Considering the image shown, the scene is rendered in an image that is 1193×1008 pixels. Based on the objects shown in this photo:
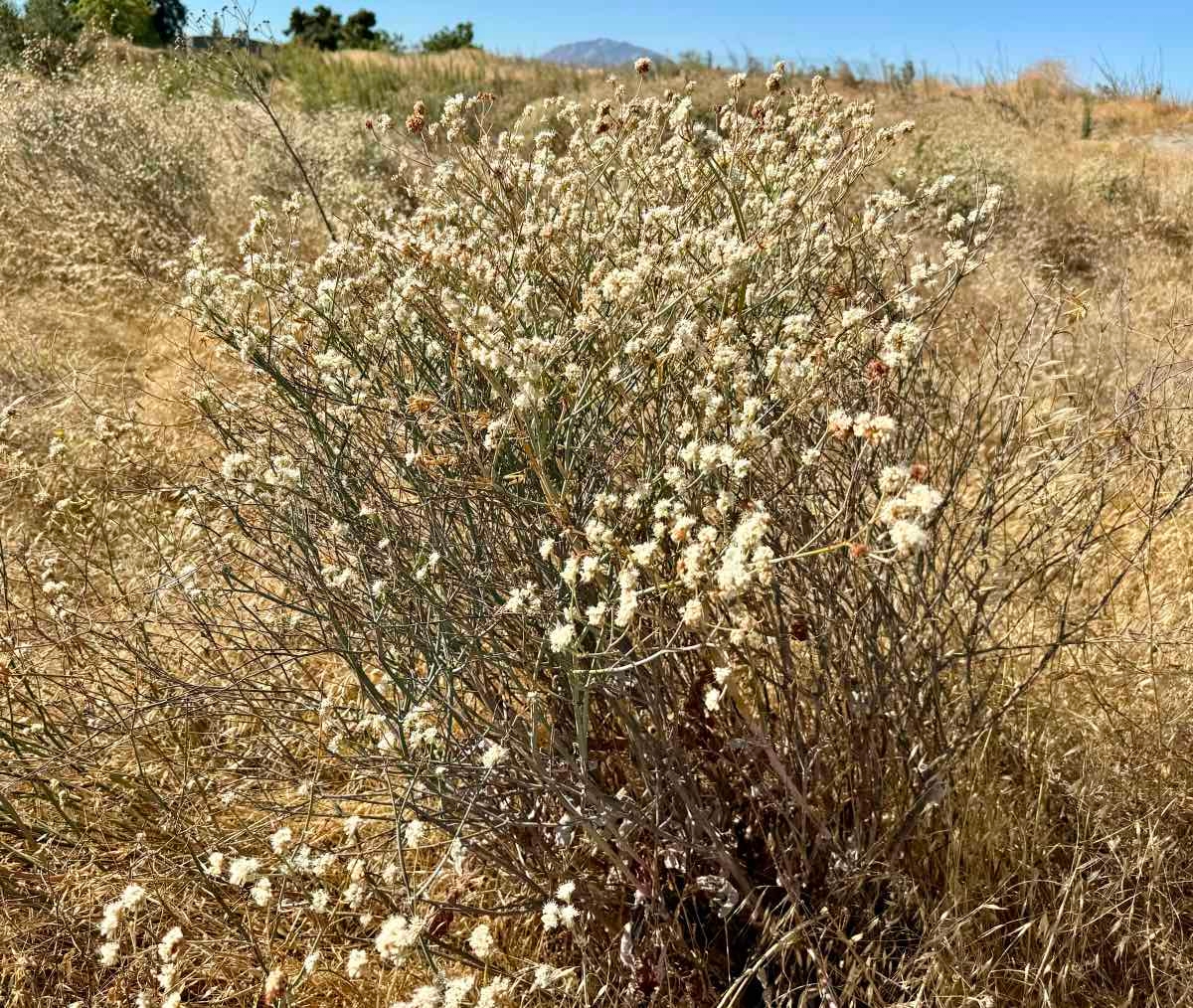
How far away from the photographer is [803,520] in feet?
6.93

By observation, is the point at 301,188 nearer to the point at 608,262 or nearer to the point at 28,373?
the point at 28,373

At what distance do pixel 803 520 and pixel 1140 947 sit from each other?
1127mm

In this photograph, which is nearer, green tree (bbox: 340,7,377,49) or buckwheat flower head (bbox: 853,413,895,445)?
buckwheat flower head (bbox: 853,413,895,445)

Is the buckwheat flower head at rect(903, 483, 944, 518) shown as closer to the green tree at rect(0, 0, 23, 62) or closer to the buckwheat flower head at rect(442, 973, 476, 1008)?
the buckwheat flower head at rect(442, 973, 476, 1008)

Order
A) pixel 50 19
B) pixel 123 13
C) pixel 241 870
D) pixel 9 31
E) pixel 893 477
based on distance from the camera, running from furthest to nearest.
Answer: pixel 123 13, pixel 50 19, pixel 9 31, pixel 241 870, pixel 893 477

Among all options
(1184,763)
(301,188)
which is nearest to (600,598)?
(1184,763)

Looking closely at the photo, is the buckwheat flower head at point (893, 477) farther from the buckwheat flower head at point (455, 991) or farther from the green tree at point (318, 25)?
the green tree at point (318, 25)

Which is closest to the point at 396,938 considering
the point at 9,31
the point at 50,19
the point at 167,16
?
the point at 9,31

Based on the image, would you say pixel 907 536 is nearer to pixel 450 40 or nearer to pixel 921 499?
pixel 921 499

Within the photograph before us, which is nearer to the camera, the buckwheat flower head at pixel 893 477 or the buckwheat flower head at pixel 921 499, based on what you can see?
the buckwheat flower head at pixel 921 499

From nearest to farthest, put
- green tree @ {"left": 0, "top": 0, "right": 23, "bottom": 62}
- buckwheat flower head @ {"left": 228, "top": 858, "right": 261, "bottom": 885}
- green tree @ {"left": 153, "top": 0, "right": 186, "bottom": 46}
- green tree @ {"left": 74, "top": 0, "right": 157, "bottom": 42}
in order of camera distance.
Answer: buckwheat flower head @ {"left": 228, "top": 858, "right": 261, "bottom": 885} → green tree @ {"left": 0, "top": 0, "right": 23, "bottom": 62} → green tree @ {"left": 74, "top": 0, "right": 157, "bottom": 42} → green tree @ {"left": 153, "top": 0, "right": 186, "bottom": 46}

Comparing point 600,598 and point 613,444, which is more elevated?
point 613,444

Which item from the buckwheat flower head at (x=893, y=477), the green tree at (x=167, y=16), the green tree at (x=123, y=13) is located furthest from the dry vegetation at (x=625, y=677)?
the green tree at (x=167, y=16)

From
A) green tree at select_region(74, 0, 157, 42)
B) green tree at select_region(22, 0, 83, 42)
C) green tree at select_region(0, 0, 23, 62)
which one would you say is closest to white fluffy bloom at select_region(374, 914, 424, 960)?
green tree at select_region(0, 0, 23, 62)
